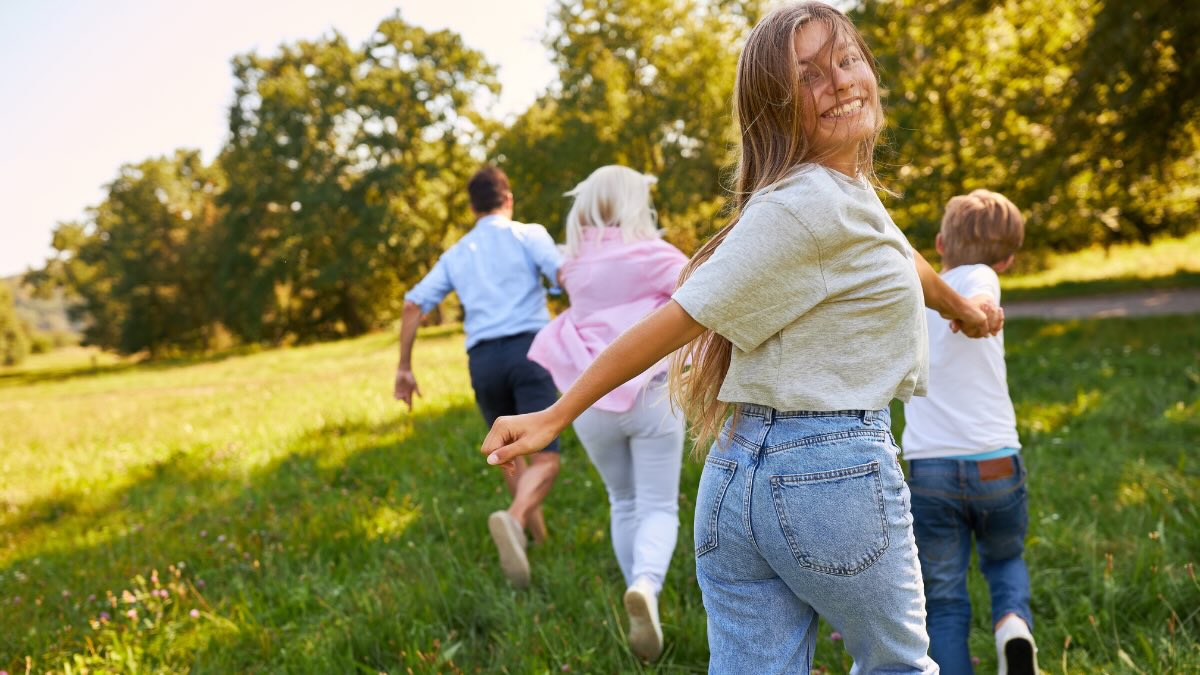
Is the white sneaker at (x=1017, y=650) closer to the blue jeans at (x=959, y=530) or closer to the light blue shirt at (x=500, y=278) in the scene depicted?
the blue jeans at (x=959, y=530)

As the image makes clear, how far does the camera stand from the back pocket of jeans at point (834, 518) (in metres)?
1.62

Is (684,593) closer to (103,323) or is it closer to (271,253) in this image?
(271,253)

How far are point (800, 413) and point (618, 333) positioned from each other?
202cm

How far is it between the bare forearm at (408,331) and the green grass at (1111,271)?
15.4 meters

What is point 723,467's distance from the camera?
1.75 m

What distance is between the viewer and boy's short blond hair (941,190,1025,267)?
288 cm

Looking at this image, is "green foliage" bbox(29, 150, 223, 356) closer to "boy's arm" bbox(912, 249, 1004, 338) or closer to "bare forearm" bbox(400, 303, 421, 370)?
"bare forearm" bbox(400, 303, 421, 370)

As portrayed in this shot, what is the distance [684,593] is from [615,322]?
1294 millimetres

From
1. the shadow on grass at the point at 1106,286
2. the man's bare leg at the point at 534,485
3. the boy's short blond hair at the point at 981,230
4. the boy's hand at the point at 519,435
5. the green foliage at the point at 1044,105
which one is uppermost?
the green foliage at the point at 1044,105

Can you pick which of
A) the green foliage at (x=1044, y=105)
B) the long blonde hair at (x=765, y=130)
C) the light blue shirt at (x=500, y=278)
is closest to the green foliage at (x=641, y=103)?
the green foliage at (x=1044, y=105)

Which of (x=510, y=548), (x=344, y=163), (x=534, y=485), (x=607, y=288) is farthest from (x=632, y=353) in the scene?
(x=344, y=163)

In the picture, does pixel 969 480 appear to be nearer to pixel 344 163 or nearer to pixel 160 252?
pixel 344 163

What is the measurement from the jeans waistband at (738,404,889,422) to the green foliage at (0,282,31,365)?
88359mm

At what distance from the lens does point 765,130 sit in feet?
5.80
